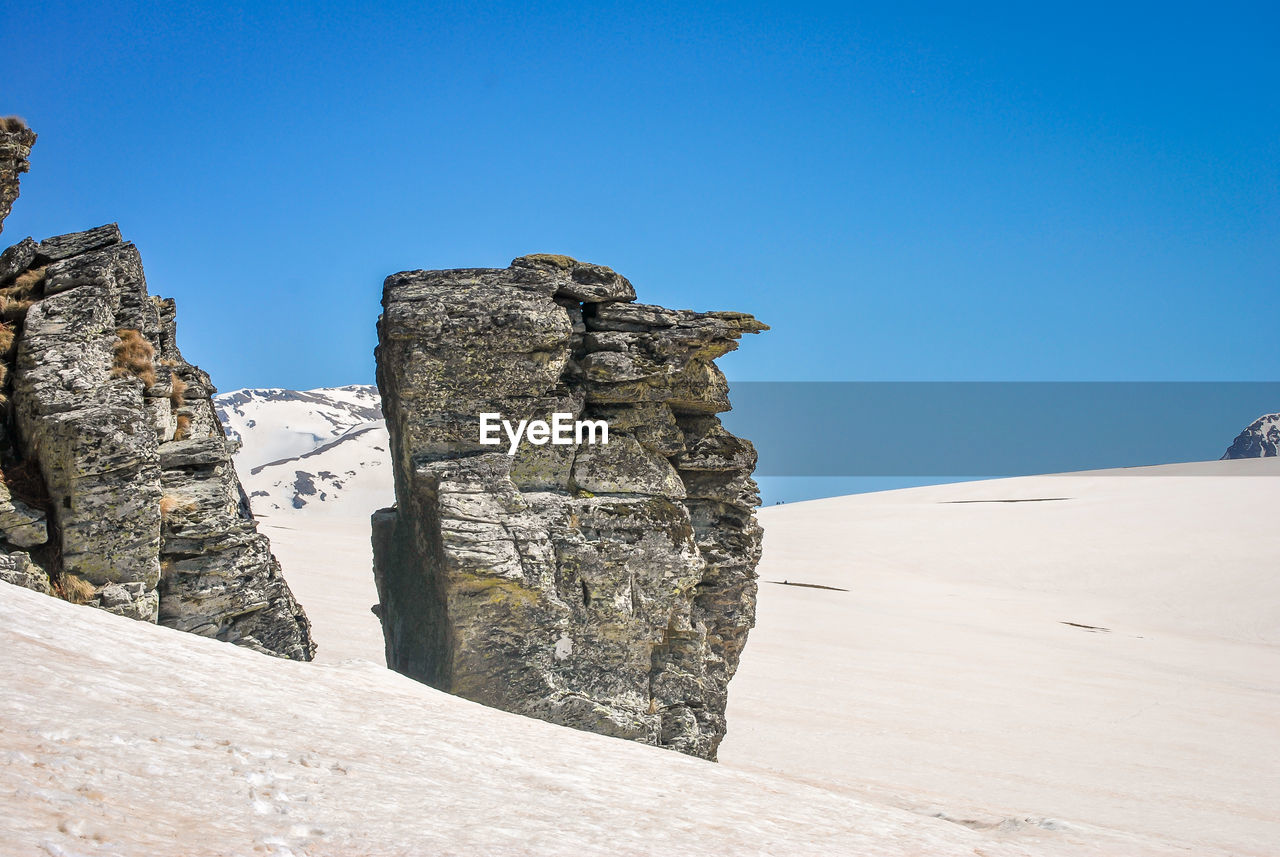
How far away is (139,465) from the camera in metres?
14.1

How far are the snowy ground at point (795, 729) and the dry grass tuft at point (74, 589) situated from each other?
2951 millimetres

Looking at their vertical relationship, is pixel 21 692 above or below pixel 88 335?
below

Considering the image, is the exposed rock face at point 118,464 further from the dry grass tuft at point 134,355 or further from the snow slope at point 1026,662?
the snow slope at point 1026,662

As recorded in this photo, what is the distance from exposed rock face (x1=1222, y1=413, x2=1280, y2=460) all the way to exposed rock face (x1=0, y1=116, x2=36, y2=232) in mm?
141031

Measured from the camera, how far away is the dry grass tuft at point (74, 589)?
13.2 metres

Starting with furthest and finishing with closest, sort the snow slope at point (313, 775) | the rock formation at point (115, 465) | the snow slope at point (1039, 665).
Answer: the snow slope at point (1039, 665) → the rock formation at point (115, 465) → the snow slope at point (313, 775)

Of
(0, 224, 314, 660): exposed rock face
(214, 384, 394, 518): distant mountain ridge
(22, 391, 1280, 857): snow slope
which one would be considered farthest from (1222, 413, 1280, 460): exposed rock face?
(0, 224, 314, 660): exposed rock face

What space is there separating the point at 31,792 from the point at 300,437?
112202 millimetres

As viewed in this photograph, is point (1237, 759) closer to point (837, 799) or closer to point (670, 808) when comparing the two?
point (837, 799)

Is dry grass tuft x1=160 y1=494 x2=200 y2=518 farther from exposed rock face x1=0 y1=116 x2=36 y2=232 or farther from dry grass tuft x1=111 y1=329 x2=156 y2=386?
exposed rock face x1=0 y1=116 x2=36 y2=232

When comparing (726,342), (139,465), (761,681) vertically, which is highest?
(726,342)

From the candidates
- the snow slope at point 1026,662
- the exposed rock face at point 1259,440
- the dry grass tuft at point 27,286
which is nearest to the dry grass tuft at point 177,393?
the dry grass tuft at point 27,286

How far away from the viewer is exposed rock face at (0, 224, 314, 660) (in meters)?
13.7

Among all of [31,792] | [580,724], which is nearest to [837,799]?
[580,724]
